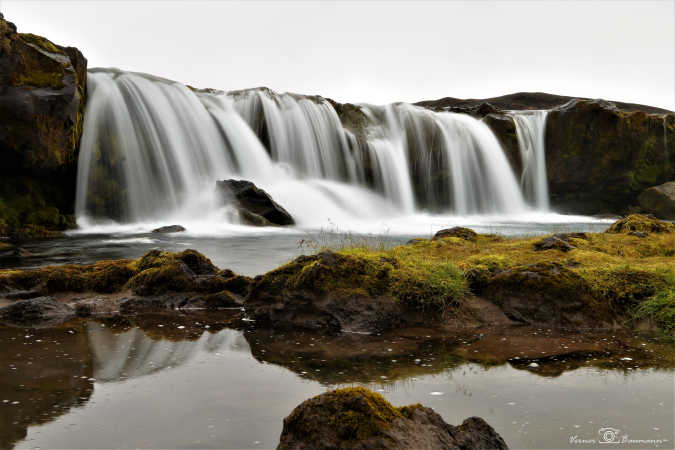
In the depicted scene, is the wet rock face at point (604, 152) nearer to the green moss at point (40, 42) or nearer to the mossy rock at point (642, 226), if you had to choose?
the mossy rock at point (642, 226)

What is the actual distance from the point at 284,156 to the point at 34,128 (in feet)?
34.1

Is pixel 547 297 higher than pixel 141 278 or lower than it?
lower

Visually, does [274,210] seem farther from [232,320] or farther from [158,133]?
[232,320]

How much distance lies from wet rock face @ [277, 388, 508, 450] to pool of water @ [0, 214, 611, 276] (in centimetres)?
587

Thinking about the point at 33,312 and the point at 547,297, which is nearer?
the point at 547,297

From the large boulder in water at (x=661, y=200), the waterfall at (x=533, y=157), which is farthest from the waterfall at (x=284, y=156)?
the large boulder in water at (x=661, y=200)

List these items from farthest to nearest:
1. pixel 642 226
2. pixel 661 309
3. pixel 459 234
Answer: pixel 642 226 < pixel 459 234 < pixel 661 309

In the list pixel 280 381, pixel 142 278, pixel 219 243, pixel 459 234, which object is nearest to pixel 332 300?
pixel 280 381

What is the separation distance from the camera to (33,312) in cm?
641

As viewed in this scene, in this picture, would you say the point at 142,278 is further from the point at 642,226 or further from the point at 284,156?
the point at 284,156

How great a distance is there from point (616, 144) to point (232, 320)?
29.6m

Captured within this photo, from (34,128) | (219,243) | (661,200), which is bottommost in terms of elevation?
(661,200)

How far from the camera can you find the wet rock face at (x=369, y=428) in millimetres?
2918

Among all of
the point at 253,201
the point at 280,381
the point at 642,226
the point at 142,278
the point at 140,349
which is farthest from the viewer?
the point at 253,201
